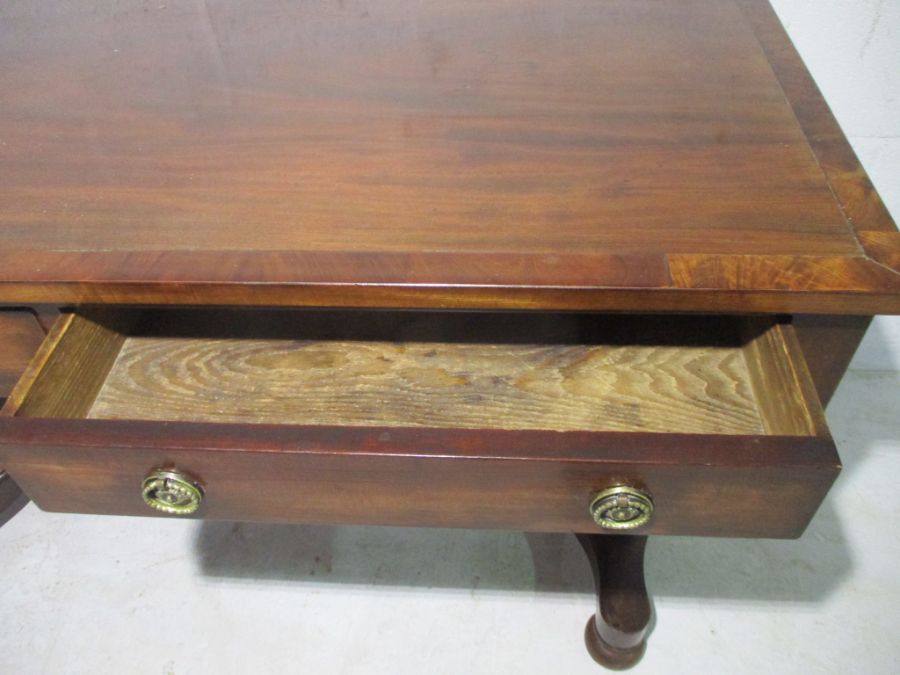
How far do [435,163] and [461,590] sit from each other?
49 centimetres

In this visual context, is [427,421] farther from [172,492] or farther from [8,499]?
[8,499]

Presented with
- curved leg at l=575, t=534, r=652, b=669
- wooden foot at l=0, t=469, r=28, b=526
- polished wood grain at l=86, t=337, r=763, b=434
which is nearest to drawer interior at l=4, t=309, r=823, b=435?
polished wood grain at l=86, t=337, r=763, b=434

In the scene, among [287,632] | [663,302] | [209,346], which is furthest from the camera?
[287,632]

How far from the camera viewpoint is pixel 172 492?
465 millimetres

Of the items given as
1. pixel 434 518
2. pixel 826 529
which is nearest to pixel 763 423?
pixel 434 518

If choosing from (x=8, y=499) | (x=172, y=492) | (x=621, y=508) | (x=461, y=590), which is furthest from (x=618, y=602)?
(x=8, y=499)

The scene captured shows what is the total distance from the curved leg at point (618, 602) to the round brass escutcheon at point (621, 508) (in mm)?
270

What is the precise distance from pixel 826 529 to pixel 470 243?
2.06 ft

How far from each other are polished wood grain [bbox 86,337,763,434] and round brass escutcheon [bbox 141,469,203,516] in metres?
0.09

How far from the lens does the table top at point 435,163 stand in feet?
1.49

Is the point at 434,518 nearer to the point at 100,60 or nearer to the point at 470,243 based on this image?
the point at 470,243

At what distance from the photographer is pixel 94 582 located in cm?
82

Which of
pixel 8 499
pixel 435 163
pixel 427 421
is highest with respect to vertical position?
pixel 435 163

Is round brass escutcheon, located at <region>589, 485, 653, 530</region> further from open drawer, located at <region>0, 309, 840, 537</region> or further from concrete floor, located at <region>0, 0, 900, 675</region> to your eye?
concrete floor, located at <region>0, 0, 900, 675</region>
